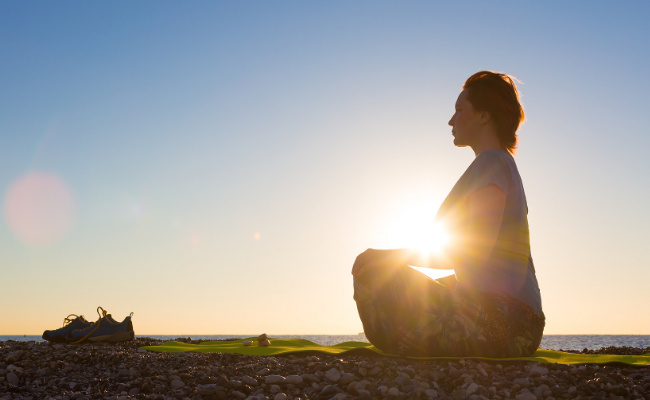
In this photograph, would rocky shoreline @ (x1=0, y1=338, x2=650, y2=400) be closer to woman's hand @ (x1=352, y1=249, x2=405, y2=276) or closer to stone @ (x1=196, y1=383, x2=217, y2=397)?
stone @ (x1=196, y1=383, x2=217, y2=397)

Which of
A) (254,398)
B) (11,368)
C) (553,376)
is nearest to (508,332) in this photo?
(553,376)

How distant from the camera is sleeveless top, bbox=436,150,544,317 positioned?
175 inches

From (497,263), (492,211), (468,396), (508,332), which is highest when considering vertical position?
(492,211)

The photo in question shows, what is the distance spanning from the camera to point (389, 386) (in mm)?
4070

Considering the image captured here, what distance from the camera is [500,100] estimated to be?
4.98 metres

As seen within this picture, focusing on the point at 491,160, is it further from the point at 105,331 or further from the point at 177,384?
the point at 105,331

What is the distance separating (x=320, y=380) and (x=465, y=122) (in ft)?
9.77

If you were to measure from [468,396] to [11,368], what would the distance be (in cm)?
454

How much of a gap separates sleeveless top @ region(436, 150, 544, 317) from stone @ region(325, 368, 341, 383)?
1.42 meters

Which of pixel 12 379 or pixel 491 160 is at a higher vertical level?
pixel 491 160

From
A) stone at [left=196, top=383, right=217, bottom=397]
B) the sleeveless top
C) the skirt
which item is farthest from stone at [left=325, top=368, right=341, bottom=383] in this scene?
the sleeveless top

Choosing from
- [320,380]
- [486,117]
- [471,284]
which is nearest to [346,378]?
[320,380]

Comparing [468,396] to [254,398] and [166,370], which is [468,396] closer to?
[254,398]

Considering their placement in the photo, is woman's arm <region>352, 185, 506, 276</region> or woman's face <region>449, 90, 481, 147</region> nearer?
woman's arm <region>352, 185, 506, 276</region>
